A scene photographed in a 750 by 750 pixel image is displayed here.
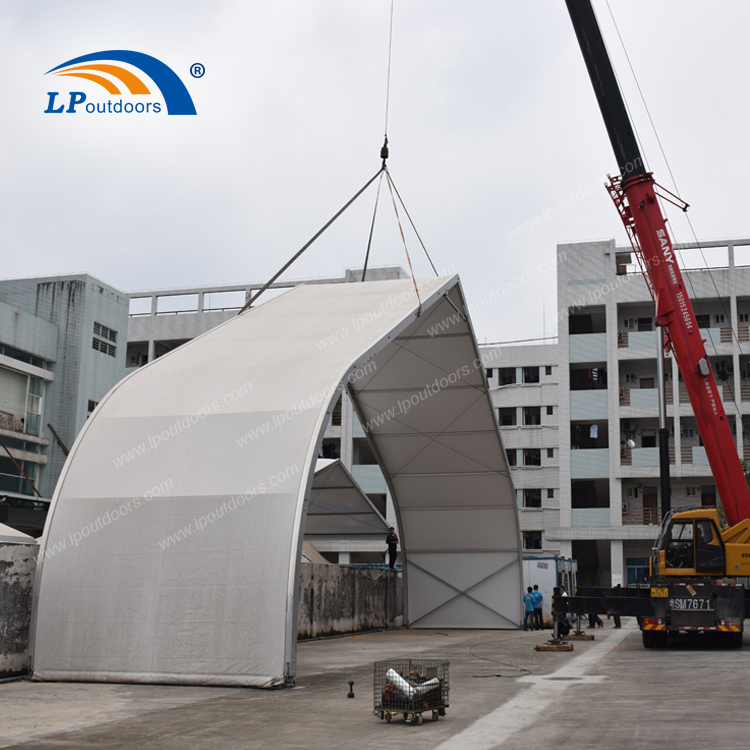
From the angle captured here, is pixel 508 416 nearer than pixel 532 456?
No

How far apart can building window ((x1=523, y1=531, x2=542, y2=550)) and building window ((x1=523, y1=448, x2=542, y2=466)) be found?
4350mm

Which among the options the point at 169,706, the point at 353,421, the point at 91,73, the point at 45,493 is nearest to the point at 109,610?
the point at 169,706

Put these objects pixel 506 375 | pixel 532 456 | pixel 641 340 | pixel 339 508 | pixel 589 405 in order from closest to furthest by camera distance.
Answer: pixel 339 508
pixel 641 340
pixel 589 405
pixel 532 456
pixel 506 375

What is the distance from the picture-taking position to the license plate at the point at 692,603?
18734 mm

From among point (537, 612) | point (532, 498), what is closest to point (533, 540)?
point (532, 498)

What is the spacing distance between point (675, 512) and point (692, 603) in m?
2.40

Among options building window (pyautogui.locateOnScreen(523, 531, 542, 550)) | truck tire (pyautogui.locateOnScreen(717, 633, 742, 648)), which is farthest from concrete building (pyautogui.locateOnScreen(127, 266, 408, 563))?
truck tire (pyautogui.locateOnScreen(717, 633, 742, 648))

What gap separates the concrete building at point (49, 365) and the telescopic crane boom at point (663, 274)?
2358cm

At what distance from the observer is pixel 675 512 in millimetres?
20562

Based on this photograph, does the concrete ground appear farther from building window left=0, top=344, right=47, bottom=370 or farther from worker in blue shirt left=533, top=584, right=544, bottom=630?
building window left=0, top=344, right=47, bottom=370

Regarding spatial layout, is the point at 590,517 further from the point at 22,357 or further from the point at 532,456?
the point at 22,357

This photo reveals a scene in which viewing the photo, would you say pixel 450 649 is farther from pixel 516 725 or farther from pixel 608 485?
pixel 608 485

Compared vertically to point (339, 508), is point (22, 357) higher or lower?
higher

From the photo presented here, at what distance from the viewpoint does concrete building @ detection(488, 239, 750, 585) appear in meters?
49.9
